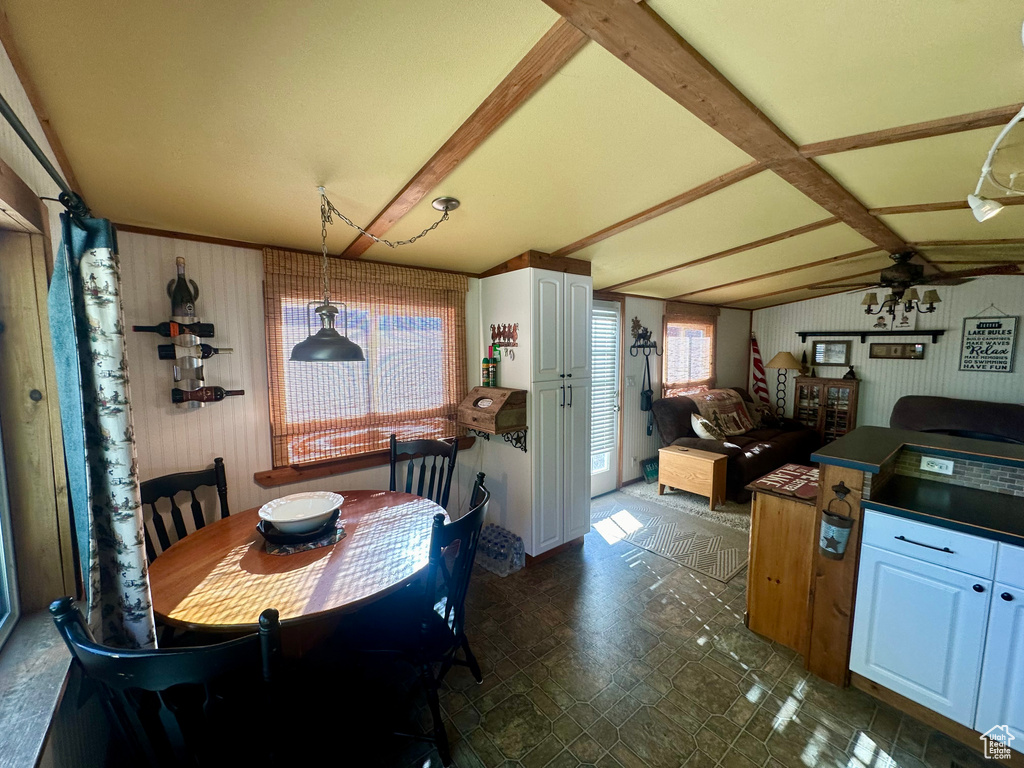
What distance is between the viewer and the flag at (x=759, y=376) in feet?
20.1

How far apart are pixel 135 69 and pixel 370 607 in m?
2.04

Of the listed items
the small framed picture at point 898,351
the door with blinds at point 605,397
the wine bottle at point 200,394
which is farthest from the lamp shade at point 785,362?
the wine bottle at point 200,394

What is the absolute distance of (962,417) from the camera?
4254 mm

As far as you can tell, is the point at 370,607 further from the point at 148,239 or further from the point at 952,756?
the point at 952,756

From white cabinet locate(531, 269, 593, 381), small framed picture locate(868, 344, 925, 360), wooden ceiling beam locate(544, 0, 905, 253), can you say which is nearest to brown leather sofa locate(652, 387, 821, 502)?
small framed picture locate(868, 344, 925, 360)

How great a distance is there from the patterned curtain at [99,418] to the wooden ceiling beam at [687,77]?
48.4 inches

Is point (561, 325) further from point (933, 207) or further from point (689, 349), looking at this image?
point (689, 349)

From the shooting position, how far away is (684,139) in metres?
1.60

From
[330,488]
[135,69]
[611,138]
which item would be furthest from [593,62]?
[330,488]

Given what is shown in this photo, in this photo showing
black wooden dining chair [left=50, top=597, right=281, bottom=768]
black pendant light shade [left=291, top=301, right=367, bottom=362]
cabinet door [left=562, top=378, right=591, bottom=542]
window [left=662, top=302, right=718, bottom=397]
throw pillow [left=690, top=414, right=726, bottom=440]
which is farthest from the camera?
window [left=662, top=302, right=718, bottom=397]

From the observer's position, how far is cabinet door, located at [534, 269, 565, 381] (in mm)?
2766

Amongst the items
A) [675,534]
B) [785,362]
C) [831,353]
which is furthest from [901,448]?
[831,353]

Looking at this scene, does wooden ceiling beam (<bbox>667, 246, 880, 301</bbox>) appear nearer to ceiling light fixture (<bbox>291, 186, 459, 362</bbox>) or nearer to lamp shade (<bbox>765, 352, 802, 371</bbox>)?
lamp shade (<bbox>765, 352, 802, 371</bbox>)

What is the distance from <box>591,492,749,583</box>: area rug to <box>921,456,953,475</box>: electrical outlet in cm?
135
